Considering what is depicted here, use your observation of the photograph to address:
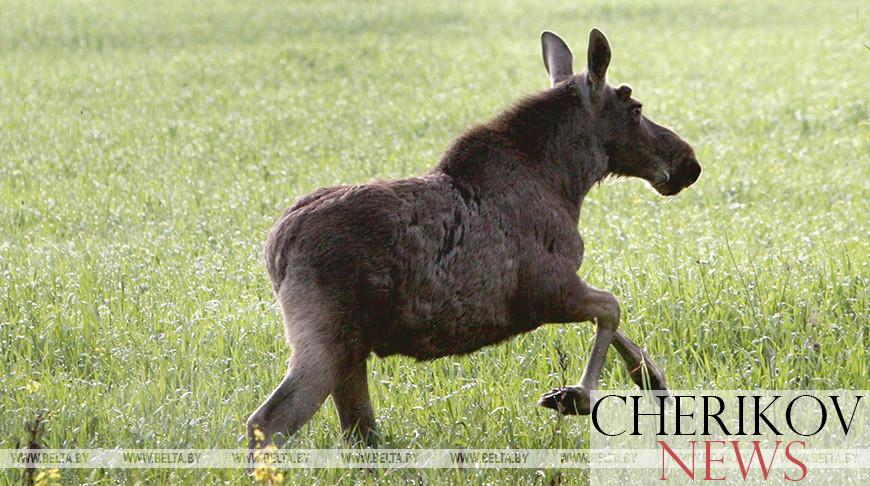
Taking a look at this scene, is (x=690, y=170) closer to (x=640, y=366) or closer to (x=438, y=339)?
(x=640, y=366)

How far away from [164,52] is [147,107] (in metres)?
6.71

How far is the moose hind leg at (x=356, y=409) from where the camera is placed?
19.4ft

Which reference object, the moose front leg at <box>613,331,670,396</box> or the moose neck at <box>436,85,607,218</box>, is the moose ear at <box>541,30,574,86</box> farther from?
the moose front leg at <box>613,331,670,396</box>

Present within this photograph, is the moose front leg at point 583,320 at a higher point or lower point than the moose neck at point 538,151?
lower

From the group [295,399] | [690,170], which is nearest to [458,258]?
[295,399]

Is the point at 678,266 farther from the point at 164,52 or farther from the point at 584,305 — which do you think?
the point at 164,52

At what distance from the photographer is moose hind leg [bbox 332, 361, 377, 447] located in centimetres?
591

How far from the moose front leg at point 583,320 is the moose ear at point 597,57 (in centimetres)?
111

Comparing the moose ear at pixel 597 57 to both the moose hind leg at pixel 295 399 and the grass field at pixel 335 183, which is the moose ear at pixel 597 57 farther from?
the moose hind leg at pixel 295 399

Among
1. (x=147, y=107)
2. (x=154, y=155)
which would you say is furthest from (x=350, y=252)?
(x=147, y=107)

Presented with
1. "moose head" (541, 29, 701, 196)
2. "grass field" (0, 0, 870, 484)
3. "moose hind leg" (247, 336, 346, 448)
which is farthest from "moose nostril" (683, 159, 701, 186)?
→ "moose hind leg" (247, 336, 346, 448)

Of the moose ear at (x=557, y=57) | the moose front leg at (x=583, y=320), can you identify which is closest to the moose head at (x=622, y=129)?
the moose ear at (x=557, y=57)

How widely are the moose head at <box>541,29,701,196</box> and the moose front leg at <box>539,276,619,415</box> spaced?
38.6 inches

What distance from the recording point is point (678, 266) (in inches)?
336
